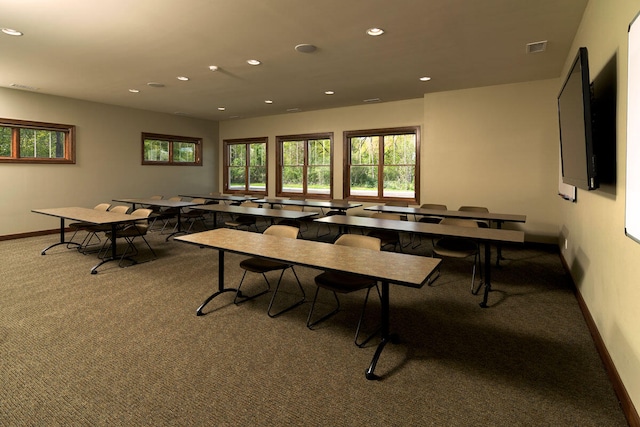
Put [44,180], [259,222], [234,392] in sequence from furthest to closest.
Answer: [259,222]
[44,180]
[234,392]

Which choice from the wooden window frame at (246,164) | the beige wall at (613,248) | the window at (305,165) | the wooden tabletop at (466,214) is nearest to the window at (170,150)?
the wooden window frame at (246,164)

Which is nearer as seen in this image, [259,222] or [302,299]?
[302,299]

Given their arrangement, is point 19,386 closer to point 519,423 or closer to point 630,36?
point 519,423

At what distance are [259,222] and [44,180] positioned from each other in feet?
15.8

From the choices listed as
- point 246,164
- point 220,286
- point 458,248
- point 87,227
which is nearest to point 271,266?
point 220,286

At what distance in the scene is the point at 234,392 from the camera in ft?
7.08

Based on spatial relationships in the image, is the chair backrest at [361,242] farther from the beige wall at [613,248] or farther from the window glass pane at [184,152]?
the window glass pane at [184,152]

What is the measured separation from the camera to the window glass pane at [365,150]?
8461 mm

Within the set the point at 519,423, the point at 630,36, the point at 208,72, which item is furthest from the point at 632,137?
the point at 208,72

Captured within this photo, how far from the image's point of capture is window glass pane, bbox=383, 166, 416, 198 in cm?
805

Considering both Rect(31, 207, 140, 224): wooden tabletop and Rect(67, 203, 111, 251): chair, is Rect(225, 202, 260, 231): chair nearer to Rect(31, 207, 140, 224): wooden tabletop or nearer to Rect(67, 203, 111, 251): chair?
Rect(31, 207, 140, 224): wooden tabletop

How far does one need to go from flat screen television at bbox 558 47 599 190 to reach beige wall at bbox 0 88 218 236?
8.89m

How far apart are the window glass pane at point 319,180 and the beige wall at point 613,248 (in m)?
6.15

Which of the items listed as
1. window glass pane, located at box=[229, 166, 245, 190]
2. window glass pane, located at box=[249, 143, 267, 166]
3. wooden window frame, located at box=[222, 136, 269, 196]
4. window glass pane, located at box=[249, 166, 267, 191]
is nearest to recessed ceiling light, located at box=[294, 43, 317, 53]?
wooden window frame, located at box=[222, 136, 269, 196]
